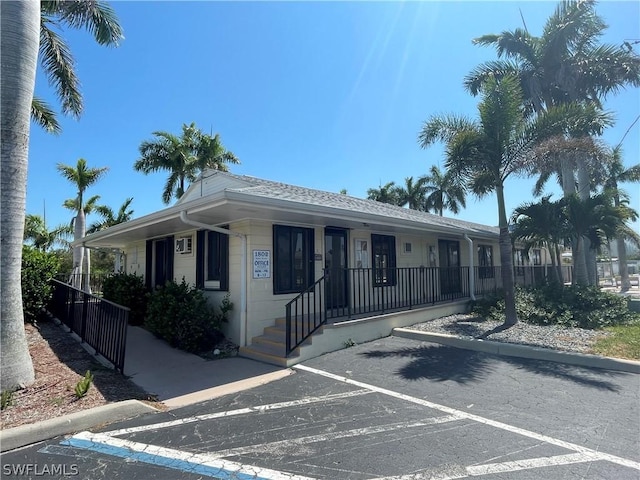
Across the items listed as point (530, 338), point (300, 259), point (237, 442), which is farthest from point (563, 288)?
point (237, 442)

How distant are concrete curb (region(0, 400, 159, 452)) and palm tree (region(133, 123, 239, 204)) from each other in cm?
1907

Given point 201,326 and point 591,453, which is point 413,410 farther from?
point 201,326

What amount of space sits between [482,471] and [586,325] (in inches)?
296

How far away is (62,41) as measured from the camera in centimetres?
1012

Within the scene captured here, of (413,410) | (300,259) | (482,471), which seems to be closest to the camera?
(482,471)

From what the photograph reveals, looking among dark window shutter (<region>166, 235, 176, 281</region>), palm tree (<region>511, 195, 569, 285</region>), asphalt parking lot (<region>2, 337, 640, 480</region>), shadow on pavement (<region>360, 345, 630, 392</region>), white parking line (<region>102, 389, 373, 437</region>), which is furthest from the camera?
palm tree (<region>511, 195, 569, 285</region>)

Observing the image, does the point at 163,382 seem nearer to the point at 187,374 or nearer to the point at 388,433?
the point at 187,374

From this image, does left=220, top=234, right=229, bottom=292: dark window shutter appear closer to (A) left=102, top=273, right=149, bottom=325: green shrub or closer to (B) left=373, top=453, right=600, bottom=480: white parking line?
(A) left=102, top=273, right=149, bottom=325: green shrub

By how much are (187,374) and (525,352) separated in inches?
229

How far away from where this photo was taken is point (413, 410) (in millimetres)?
4246

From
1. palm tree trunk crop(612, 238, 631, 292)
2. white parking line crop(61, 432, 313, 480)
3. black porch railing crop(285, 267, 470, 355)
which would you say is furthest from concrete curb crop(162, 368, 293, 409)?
palm tree trunk crop(612, 238, 631, 292)

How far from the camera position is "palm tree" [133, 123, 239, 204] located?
21828mm

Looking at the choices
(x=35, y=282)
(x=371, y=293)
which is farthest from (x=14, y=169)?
(x=371, y=293)

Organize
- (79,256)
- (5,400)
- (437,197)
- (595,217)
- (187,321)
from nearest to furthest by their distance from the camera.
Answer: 1. (5,400)
2. (187,321)
3. (595,217)
4. (79,256)
5. (437,197)
